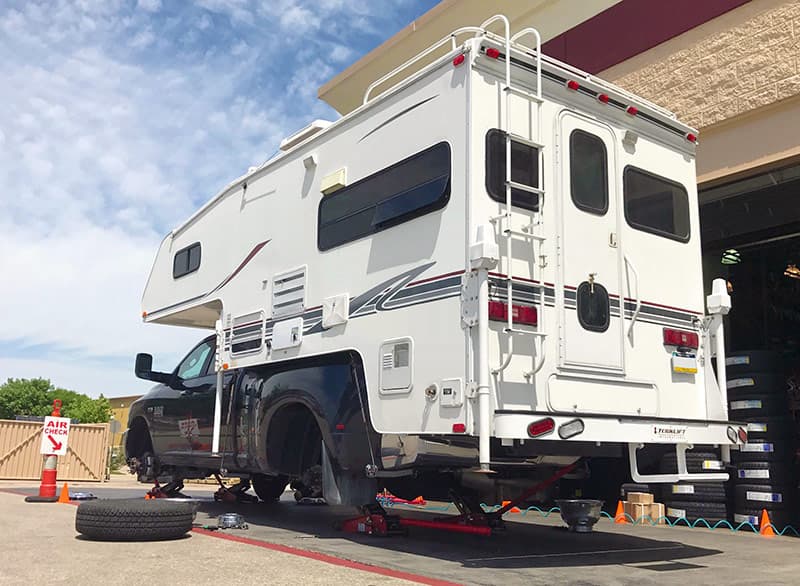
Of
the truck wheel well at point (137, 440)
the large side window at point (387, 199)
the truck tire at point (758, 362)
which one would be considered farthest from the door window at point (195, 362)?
the truck tire at point (758, 362)

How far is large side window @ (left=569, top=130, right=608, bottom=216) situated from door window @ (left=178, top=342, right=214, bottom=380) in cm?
467

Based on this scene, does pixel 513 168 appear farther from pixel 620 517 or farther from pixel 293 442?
pixel 620 517

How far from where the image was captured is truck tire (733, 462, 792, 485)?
8703mm

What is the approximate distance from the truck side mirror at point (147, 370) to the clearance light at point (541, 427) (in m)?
5.42

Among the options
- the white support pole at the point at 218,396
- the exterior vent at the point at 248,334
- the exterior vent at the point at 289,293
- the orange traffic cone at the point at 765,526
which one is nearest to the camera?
the exterior vent at the point at 289,293

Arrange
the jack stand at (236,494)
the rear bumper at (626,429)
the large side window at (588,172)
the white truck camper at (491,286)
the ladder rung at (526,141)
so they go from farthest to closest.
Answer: the jack stand at (236,494) → the large side window at (588,172) → the ladder rung at (526,141) → the white truck camper at (491,286) → the rear bumper at (626,429)

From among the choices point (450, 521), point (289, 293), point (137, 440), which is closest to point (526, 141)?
point (289, 293)

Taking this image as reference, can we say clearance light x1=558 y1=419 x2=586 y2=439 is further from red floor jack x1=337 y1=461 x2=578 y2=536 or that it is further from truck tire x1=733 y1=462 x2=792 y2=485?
truck tire x1=733 y1=462 x2=792 y2=485

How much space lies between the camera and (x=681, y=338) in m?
6.62

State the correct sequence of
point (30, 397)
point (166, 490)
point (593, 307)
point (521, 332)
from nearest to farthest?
point (521, 332)
point (593, 307)
point (166, 490)
point (30, 397)

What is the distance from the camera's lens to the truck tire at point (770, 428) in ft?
28.9

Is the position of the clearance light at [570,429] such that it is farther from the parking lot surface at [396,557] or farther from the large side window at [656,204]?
the large side window at [656,204]

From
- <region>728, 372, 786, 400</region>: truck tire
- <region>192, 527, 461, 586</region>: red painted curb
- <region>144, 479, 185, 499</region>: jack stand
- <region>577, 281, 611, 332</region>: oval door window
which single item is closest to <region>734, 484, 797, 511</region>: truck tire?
<region>728, 372, 786, 400</region>: truck tire

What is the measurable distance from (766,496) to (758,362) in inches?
56.7
